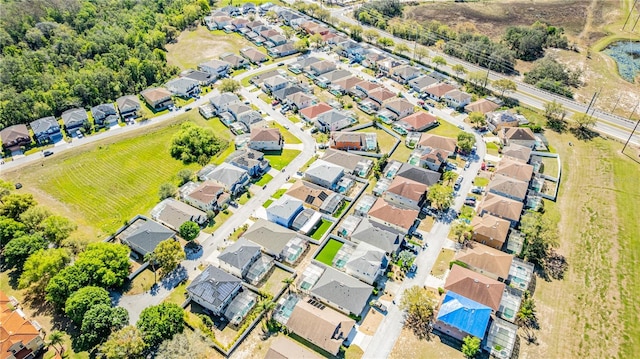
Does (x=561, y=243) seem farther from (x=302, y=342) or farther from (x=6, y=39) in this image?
(x=6, y=39)

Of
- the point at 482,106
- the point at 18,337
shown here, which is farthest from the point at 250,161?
the point at 482,106

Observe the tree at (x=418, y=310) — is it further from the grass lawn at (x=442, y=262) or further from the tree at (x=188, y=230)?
the tree at (x=188, y=230)

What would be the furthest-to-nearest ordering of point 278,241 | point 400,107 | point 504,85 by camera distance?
point 504,85, point 400,107, point 278,241

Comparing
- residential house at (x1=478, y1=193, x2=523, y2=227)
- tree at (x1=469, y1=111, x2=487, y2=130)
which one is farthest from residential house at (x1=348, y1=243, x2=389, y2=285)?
tree at (x1=469, y1=111, x2=487, y2=130)

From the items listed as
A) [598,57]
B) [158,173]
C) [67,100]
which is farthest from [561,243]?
[67,100]

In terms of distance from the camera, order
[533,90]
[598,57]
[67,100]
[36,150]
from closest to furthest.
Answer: [36,150] < [67,100] < [533,90] < [598,57]

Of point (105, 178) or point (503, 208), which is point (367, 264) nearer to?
point (503, 208)
